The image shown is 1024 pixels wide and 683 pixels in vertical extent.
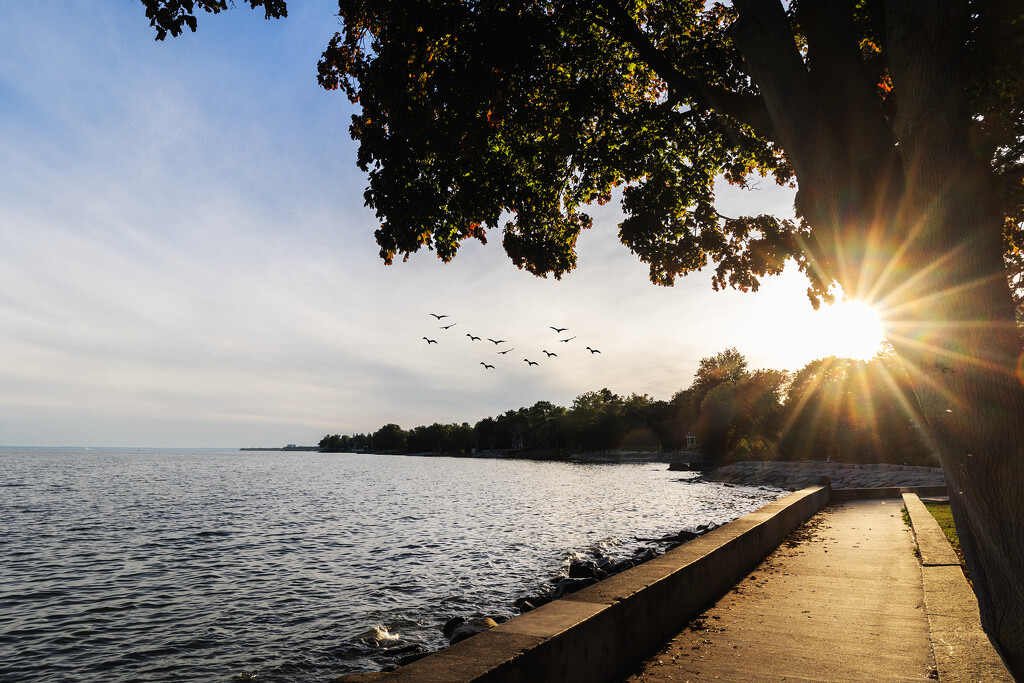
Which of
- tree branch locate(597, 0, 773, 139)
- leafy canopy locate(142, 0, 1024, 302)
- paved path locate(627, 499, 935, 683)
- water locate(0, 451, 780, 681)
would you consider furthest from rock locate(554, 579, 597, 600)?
tree branch locate(597, 0, 773, 139)

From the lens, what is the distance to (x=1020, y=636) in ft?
9.95

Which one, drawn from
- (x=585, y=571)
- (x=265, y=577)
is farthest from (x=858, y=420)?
(x=265, y=577)

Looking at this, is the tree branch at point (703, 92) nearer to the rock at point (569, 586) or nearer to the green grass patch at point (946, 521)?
the green grass patch at point (946, 521)

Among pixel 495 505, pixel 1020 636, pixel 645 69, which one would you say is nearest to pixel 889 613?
pixel 1020 636

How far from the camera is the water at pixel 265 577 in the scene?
903cm

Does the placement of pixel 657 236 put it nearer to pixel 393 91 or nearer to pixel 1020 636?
pixel 393 91

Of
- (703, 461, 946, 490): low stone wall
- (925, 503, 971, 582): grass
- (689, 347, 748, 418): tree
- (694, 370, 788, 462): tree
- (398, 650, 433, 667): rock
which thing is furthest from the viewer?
(689, 347, 748, 418): tree

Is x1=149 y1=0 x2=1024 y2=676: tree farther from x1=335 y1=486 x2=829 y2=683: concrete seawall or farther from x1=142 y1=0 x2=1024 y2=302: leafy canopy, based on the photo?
x1=335 y1=486 x2=829 y2=683: concrete seawall

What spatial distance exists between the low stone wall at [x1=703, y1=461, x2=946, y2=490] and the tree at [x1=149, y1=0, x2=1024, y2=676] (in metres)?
23.9

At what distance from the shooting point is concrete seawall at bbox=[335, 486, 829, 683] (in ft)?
11.8

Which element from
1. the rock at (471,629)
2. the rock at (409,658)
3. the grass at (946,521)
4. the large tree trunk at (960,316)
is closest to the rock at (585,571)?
the rock at (471,629)

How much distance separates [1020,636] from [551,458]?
151m

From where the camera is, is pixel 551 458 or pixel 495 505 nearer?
pixel 495 505

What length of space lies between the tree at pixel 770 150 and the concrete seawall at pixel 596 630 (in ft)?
8.65
